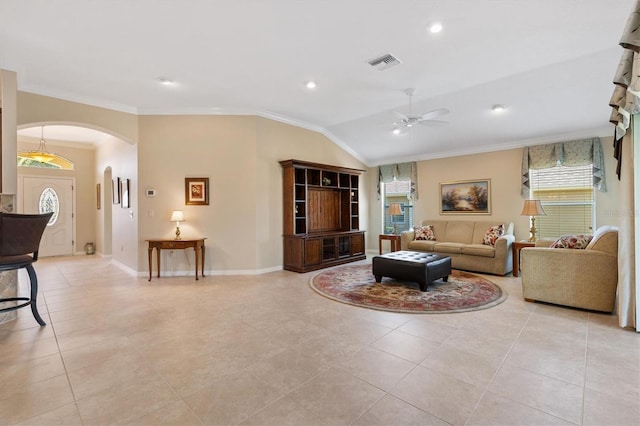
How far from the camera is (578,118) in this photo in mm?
4891

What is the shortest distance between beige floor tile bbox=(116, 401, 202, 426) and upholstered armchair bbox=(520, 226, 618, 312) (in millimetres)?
3877

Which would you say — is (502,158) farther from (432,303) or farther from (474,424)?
(474,424)

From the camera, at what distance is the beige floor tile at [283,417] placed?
1646 mm

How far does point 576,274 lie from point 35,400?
4.97 meters

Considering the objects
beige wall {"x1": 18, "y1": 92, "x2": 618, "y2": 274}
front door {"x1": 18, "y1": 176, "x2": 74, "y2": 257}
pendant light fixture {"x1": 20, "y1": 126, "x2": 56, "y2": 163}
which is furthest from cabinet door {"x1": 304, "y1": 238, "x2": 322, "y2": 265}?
front door {"x1": 18, "y1": 176, "x2": 74, "y2": 257}

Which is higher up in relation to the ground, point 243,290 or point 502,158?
point 502,158

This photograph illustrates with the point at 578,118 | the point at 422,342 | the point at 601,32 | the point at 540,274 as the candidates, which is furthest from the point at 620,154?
the point at 422,342

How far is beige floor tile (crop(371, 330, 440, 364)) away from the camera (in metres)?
2.40

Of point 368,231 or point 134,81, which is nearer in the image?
point 134,81

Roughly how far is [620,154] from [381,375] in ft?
11.0

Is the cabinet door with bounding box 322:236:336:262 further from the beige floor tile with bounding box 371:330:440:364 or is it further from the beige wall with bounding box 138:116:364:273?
the beige floor tile with bounding box 371:330:440:364

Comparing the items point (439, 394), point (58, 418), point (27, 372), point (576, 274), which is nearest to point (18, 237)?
point (27, 372)

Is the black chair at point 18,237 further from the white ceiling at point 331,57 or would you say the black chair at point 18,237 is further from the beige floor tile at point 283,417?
the beige floor tile at point 283,417

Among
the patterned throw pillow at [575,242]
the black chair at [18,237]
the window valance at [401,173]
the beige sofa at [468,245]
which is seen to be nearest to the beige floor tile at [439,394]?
the patterned throw pillow at [575,242]
